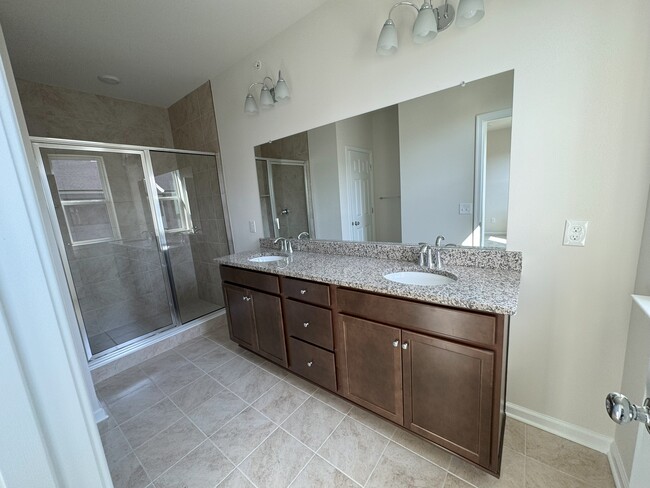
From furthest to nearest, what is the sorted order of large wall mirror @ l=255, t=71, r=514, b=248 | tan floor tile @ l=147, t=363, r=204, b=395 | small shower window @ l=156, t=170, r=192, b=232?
small shower window @ l=156, t=170, r=192, b=232, tan floor tile @ l=147, t=363, r=204, b=395, large wall mirror @ l=255, t=71, r=514, b=248

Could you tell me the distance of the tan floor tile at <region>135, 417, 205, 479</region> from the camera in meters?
1.33

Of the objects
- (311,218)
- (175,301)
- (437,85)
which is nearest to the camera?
(437,85)

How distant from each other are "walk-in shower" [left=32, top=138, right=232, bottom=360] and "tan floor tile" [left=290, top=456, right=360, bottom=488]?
1876 millimetres

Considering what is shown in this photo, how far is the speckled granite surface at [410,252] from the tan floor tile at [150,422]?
1.38 metres

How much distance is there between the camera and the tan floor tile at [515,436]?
131 centimetres

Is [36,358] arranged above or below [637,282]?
above

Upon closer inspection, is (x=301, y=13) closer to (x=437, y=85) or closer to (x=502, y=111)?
(x=437, y=85)

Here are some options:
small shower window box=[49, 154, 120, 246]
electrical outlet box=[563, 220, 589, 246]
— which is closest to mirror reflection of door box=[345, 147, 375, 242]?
electrical outlet box=[563, 220, 589, 246]

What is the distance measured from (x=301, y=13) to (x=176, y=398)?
8.89ft

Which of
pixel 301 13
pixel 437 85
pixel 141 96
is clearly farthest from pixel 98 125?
pixel 437 85

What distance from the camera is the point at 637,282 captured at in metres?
1.08

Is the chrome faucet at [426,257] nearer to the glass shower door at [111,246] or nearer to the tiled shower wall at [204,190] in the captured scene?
the tiled shower wall at [204,190]

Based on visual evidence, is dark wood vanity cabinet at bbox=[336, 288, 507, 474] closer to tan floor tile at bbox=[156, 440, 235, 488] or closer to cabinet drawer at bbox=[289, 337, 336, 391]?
cabinet drawer at bbox=[289, 337, 336, 391]

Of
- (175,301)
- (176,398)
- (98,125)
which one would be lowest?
(176,398)
